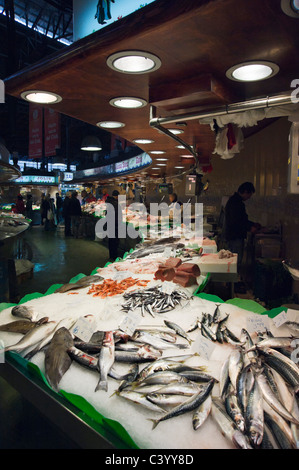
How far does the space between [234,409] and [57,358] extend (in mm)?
1092

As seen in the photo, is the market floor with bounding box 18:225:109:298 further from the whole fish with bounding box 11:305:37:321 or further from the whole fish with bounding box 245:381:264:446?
the whole fish with bounding box 245:381:264:446

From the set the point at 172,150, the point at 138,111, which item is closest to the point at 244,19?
the point at 138,111

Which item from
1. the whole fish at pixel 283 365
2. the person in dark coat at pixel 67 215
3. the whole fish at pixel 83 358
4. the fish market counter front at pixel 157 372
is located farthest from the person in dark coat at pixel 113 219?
the whole fish at pixel 283 365

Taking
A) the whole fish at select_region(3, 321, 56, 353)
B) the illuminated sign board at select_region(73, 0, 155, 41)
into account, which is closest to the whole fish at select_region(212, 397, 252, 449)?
the whole fish at select_region(3, 321, 56, 353)

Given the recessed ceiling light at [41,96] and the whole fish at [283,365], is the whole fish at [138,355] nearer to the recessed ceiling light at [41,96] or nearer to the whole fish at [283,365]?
the whole fish at [283,365]

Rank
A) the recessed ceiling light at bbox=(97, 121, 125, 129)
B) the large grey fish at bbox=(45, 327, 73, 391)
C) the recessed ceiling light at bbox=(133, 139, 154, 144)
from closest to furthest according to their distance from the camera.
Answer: the large grey fish at bbox=(45, 327, 73, 391)
the recessed ceiling light at bbox=(97, 121, 125, 129)
the recessed ceiling light at bbox=(133, 139, 154, 144)

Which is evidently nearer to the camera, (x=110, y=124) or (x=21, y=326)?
(x=21, y=326)

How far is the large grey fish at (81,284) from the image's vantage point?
3.39 m

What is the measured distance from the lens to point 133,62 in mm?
2143

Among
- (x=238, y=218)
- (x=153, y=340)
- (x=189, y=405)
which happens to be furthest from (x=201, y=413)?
(x=238, y=218)

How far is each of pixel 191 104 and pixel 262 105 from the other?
70cm

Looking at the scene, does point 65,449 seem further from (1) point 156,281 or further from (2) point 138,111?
(2) point 138,111

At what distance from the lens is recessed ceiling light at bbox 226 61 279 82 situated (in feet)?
7.00

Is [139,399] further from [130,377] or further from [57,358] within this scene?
[57,358]
